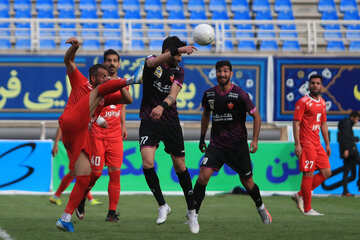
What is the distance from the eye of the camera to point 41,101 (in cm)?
1655

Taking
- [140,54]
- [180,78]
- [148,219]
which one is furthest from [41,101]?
[180,78]

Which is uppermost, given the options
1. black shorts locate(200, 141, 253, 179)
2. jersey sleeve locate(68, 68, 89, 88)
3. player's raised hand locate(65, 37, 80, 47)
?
player's raised hand locate(65, 37, 80, 47)

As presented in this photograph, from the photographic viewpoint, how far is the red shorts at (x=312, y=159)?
10164 mm

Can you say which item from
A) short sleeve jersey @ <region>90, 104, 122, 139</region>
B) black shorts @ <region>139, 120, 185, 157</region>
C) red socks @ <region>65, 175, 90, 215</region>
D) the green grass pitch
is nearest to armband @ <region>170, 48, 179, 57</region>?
black shorts @ <region>139, 120, 185, 157</region>

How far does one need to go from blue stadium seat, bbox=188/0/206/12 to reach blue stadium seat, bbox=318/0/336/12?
3760mm

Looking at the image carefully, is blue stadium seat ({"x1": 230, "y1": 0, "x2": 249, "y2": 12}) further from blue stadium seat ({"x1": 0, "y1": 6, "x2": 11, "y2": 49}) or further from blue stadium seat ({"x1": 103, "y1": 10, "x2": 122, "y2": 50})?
blue stadium seat ({"x1": 0, "y1": 6, "x2": 11, "y2": 49})

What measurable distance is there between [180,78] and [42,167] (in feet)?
23.0

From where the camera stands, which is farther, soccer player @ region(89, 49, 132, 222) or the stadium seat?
the stadium seat

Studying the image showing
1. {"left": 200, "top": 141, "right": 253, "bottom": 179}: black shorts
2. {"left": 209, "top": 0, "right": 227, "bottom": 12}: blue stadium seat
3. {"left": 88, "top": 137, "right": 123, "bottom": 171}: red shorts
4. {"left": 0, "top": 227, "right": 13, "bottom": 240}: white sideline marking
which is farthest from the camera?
{"left": 209, "top": 0, "right": 227, "bottom": 12}: blue stadium seat

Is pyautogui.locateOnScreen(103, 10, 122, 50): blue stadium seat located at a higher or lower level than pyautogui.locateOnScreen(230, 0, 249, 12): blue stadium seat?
lower

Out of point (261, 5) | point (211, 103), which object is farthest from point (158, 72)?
point (261, 5)

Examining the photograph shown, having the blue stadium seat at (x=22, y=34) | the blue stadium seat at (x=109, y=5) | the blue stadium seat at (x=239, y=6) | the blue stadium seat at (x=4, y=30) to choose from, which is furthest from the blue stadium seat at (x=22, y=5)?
the blue stadium seat at (x=239, y=6)

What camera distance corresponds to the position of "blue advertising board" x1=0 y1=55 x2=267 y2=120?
16453 mm

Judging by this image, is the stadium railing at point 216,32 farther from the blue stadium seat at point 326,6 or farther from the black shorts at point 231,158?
the black shorts at point 231,158
